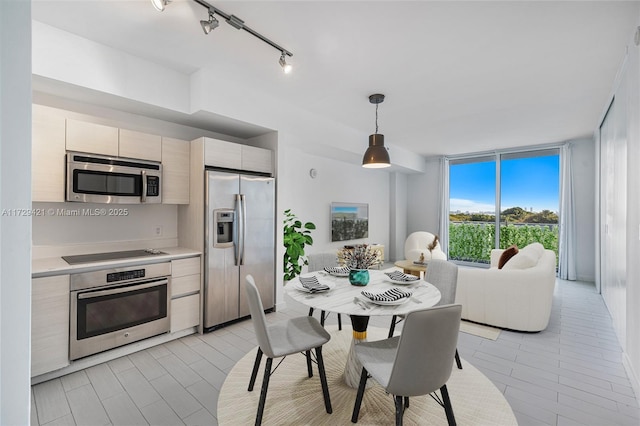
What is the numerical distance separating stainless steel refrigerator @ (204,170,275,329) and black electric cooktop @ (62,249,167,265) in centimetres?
57

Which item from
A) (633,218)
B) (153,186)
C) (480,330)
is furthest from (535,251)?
(153,186)

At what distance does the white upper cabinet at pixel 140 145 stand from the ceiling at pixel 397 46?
0.73 m

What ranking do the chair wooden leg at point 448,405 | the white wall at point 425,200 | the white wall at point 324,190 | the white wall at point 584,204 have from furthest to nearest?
the white wall at point 425,200, the white wall at point 584,204, the white wall at point 324,190, the chair wooden leg at point 448,405

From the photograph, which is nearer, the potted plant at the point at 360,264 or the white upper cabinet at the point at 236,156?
the potted plant at the point at 360,264

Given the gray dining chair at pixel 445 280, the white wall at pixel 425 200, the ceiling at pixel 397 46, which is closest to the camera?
the ceiling at pixel 397 46

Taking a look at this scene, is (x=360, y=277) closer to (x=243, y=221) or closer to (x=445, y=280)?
(x=445, y=280)

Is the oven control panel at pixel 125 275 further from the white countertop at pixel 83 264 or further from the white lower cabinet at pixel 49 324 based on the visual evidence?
the white lower cabinet at pixel 49 324

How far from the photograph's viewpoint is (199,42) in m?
2.56

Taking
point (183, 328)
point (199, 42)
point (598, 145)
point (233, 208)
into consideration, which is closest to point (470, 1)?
point (199, 42)

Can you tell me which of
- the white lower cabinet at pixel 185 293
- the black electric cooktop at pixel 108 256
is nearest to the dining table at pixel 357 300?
the white lower cabinet at pixel 185 293

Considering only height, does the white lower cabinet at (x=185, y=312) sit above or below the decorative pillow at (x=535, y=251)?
below

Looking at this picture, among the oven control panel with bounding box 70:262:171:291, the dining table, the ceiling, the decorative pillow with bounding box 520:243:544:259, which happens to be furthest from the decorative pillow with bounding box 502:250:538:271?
the oven control panel with bounding box 70:262:171:291

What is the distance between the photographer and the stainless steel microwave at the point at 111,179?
258 cm

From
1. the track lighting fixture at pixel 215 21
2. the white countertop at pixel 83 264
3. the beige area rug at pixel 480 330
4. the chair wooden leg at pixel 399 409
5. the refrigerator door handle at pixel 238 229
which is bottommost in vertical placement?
the beige area rug at pixel 480 330
